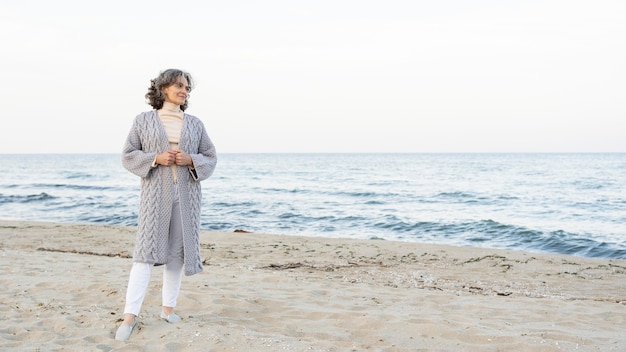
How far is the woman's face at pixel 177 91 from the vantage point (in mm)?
3941

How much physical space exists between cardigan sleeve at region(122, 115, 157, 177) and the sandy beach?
1.17 m

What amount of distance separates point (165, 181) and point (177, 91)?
→ 64 centimetres

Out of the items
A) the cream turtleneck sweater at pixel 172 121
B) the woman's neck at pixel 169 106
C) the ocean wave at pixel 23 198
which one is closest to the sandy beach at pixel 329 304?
the cream turtleneck sweater at pixel 172 121

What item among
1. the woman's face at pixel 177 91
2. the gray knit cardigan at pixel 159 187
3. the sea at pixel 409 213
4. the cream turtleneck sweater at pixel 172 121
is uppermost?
the woman's face at pixel 177 91

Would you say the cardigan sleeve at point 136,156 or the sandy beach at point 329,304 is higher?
the cardigan sleeve at point 136,156

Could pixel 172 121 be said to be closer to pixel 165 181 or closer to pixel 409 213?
pixel 165 181

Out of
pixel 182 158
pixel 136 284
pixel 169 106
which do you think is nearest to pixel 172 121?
pixel 169 106

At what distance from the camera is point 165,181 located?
3885 millimetres

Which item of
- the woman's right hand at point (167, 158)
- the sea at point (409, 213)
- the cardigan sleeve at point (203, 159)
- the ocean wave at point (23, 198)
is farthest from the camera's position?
the ocean wave at point (23, 198)

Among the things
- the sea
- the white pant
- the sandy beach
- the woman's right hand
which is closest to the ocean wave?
the sea

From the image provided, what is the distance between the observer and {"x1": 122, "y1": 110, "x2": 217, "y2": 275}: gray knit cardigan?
12.5 ft

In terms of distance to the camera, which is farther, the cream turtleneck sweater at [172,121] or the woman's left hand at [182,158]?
the cream turtleneck sweater at [172,121]

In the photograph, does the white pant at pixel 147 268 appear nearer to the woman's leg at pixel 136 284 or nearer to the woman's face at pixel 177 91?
the woman's leg at pixel 136 284

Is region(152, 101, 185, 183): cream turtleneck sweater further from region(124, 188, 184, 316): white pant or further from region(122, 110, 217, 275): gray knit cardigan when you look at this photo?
region(124, 188, 184, 316): white pant
